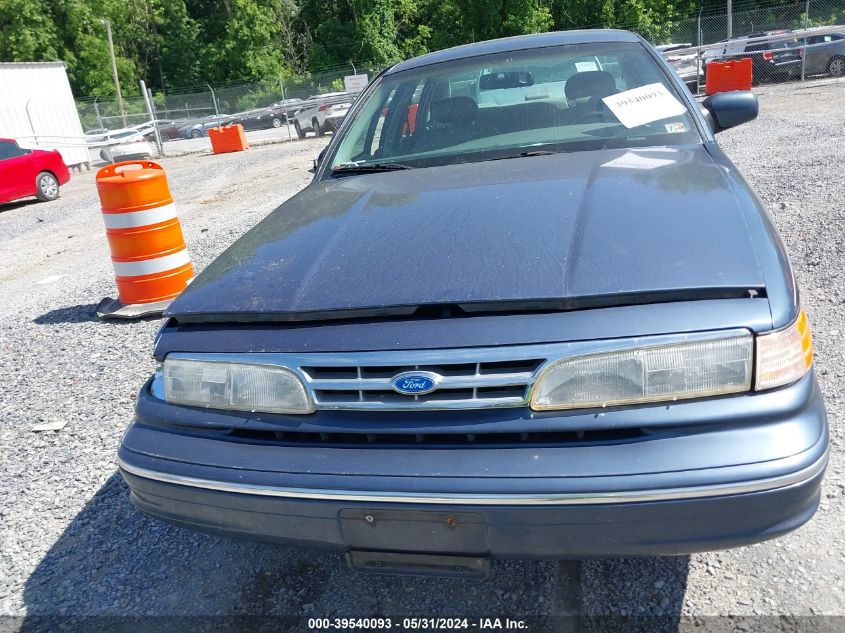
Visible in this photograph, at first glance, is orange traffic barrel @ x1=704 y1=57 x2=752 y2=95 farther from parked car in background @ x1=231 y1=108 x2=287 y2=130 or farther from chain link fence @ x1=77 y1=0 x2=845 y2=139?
parked car in background @ x1=231 y1=108 x2=287 y2=130

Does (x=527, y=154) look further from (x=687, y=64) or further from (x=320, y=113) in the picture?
(x=320, y=113)

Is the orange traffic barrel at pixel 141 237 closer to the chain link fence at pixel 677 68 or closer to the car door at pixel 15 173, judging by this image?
the car door at pixel 15 173

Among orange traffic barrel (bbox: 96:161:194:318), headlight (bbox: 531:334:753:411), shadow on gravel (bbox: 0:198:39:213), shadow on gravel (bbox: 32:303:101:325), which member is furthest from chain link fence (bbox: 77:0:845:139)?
headlight (bbox: 531:334:753:411)

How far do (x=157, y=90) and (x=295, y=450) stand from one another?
5671 cm

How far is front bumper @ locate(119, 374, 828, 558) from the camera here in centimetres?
170

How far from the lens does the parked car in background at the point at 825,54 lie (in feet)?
65.3

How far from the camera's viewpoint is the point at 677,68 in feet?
66.9

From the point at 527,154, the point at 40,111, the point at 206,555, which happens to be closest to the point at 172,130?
the point at 40,111

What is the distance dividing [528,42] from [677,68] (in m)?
18.8

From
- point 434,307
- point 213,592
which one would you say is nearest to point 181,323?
point 434,307

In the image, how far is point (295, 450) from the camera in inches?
76.9

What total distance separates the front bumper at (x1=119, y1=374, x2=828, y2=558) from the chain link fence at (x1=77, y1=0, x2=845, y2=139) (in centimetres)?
1899

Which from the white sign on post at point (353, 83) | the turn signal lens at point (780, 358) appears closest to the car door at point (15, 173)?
the white sign on post at point (353, 83)

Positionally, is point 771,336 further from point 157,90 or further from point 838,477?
point 157,90
